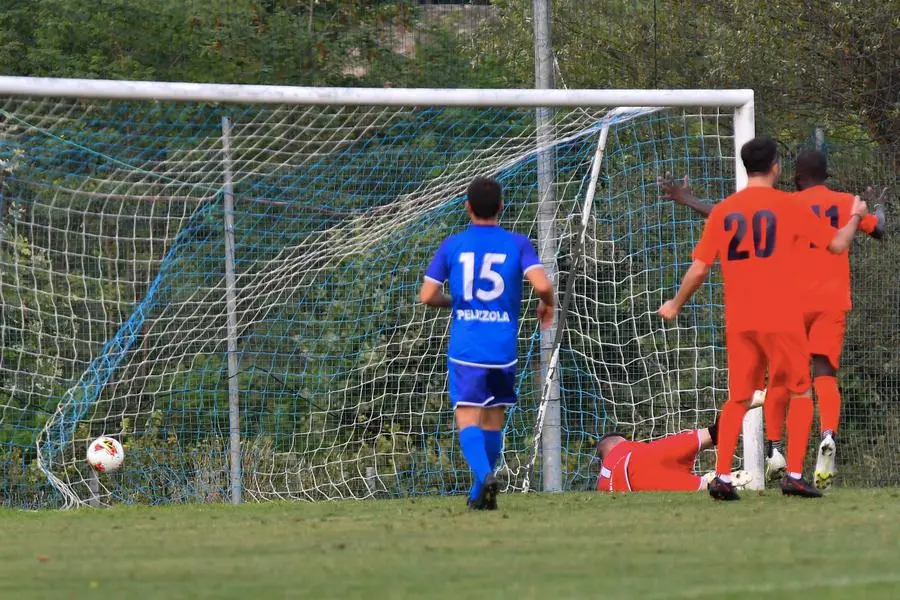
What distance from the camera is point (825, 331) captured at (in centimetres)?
716

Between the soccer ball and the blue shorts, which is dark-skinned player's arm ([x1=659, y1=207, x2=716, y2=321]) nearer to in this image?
the blue shorts

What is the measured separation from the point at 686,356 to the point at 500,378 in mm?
4680

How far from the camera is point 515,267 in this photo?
657 cm

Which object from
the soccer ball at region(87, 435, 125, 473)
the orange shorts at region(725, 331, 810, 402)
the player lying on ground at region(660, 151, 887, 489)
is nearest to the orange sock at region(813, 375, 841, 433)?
the player lying on ground at region(660, 151, 887, 489)

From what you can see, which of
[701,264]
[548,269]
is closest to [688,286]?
[701,264]

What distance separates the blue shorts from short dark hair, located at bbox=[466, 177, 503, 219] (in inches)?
29.0

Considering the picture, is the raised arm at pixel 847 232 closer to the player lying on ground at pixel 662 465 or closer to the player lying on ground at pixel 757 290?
the player lying on ground at pixel 757 290

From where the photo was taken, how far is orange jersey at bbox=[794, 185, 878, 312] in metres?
7.14

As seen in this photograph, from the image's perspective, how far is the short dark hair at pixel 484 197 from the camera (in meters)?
6.60

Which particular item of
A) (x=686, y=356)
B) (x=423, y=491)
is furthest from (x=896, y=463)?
(x=423, y=491)

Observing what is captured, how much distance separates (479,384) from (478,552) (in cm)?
182

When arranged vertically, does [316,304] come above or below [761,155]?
below

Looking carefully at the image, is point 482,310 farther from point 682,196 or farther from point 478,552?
point 478,552

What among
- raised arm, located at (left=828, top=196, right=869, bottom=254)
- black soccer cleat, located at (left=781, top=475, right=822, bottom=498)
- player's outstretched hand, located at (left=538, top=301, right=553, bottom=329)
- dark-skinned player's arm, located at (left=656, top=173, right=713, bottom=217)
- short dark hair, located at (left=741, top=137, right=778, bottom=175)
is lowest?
black soccer cleat, located at (left=781, top=475, right=822, bottom=498)
